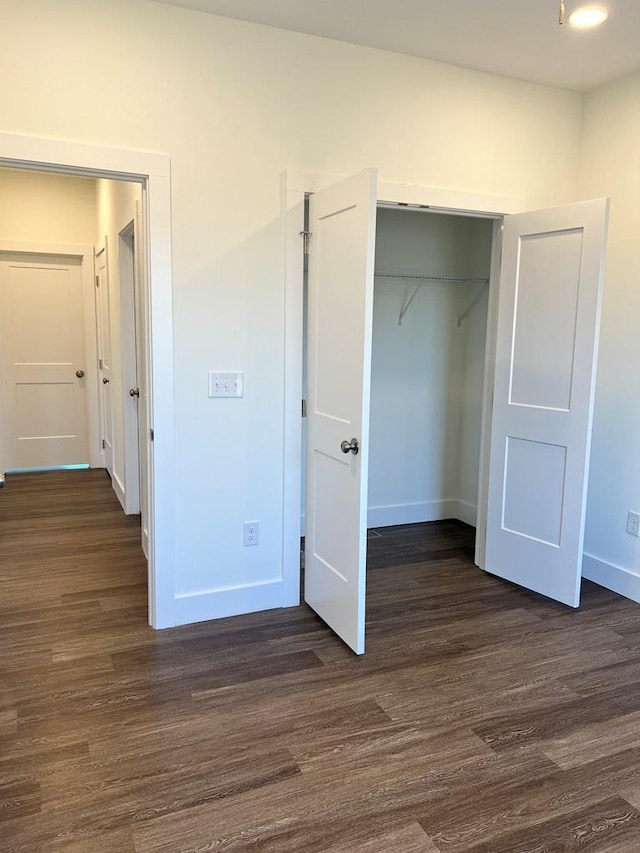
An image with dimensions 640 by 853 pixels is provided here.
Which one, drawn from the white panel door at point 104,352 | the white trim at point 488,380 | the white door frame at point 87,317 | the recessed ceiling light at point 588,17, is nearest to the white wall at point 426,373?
the white trim at point 488,380

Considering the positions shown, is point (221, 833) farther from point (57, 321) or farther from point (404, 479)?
point (57, 321)

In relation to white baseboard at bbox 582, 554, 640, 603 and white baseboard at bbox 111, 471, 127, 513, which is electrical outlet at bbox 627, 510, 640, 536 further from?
white baseboard at bbox 111, 471, 127, 513

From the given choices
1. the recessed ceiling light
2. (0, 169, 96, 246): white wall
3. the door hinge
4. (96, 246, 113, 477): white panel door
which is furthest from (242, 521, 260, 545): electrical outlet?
(0, 169, 96, 246): white wall

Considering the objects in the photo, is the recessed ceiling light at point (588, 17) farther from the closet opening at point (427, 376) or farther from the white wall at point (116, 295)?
the white wall at point (116, 295)

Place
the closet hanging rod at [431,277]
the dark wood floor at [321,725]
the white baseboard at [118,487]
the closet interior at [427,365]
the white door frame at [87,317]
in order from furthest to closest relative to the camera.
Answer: the white door frame at [87,317]
the white baseboard at [118,487]
the closet interior at [427,365]
the closet hanging rod at [431,277]
the dark wood floor at [321,725]

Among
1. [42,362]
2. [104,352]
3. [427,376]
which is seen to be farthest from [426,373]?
[42,362]

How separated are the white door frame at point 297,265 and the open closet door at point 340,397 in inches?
2.5

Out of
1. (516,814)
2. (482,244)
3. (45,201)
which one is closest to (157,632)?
(516,814)

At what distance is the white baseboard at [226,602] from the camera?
3.04 m

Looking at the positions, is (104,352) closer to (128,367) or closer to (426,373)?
(128,367)

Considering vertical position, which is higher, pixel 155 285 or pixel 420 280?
pixel 420 280

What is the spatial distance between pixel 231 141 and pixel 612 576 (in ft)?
10.1

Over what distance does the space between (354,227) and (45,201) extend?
14.5 ft

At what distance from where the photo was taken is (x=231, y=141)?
2.83 metres
